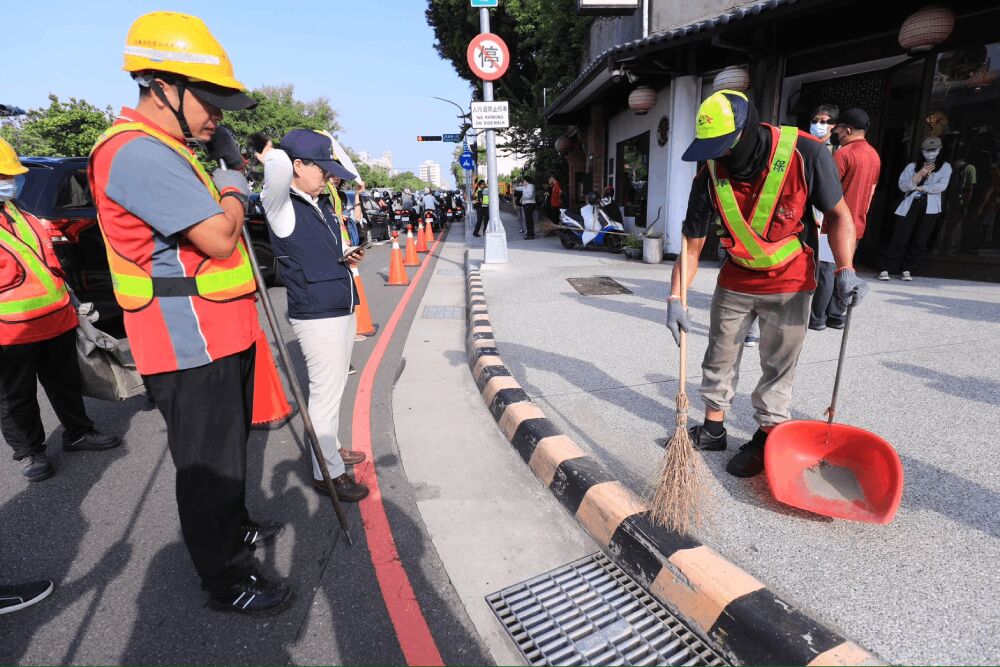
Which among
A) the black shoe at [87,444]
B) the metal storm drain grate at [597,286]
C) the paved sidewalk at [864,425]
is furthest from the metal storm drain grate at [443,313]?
the black shoe at [87,444]

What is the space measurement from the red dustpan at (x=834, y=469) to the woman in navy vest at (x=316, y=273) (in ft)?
6.74

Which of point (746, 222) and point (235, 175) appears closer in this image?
point (235, 175)

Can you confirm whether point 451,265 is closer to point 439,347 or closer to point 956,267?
point 439,347

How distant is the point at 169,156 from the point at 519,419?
7.54ft

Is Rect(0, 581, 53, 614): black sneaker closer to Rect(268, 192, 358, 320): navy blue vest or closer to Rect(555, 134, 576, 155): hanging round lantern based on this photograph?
Rect(268, 192, 358, 320): navy blue vest

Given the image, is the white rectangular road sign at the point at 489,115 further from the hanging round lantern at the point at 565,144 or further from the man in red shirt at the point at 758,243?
the hanging round lantern at the point at 565,144

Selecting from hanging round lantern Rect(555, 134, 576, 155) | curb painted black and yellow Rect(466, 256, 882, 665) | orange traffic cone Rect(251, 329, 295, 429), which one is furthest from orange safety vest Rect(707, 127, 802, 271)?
hanging round lantern Rect(555, 134, 576, 155)

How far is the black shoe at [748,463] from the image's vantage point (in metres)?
2.74

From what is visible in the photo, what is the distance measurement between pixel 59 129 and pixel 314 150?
31568 mm

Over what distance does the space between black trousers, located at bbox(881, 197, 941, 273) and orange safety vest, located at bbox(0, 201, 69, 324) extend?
8.97 metres

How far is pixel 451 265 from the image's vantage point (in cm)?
1152

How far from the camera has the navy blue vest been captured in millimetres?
2576

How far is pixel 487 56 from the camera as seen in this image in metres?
8.63

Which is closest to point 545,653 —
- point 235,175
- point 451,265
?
point 235,175
